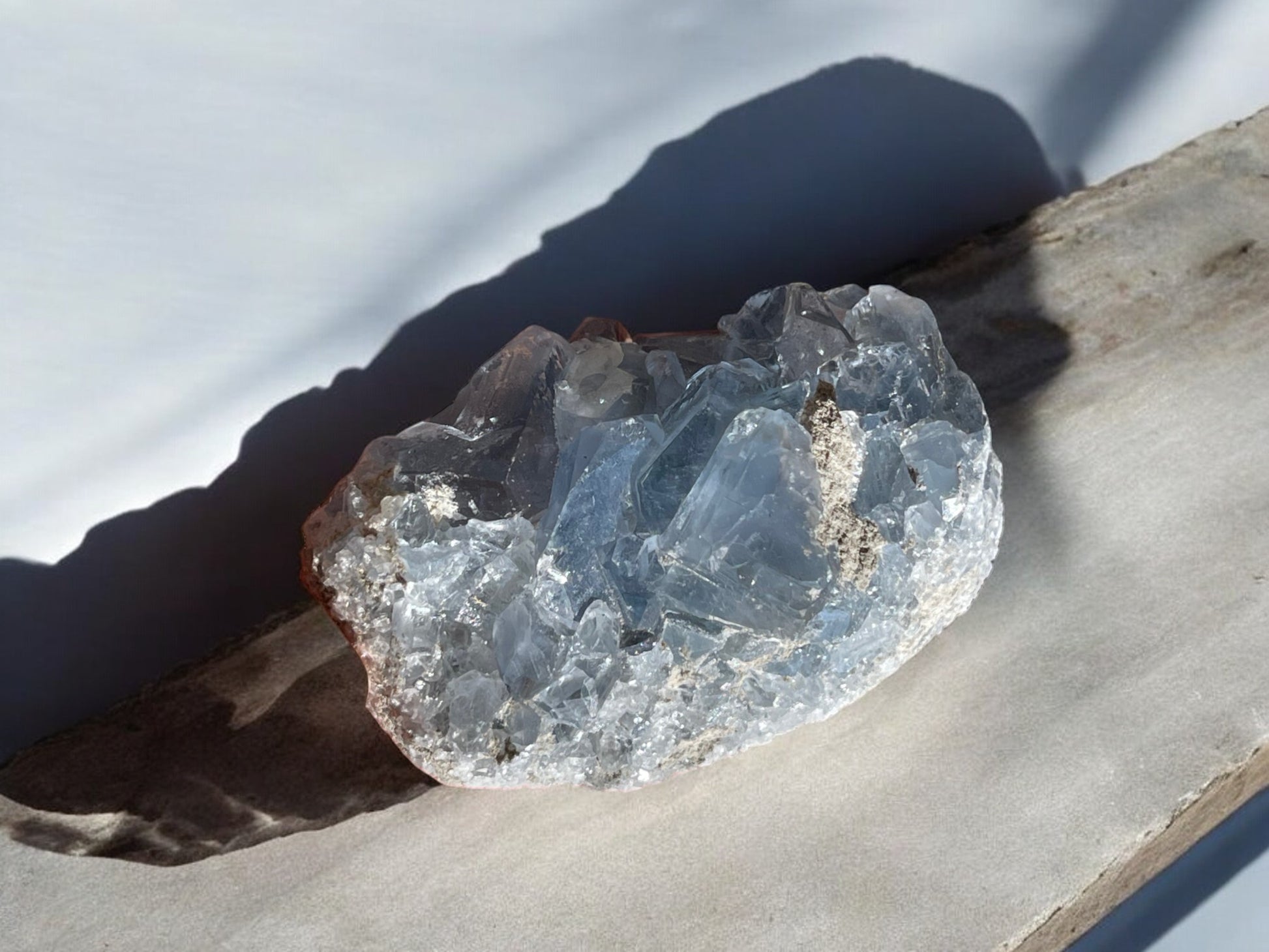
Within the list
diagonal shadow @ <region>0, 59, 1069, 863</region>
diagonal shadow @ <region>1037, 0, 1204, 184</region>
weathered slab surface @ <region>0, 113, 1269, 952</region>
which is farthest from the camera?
diagonal shadow @ <region>1037, 0, 1204, 184</region>

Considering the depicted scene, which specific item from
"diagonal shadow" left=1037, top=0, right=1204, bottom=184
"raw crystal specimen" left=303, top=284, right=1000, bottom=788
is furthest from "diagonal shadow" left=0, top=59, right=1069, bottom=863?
"raw crystal specimen" left=303, top=284, right=1000, bottom=788

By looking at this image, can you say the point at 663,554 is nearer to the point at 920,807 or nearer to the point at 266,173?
the point at 920,807

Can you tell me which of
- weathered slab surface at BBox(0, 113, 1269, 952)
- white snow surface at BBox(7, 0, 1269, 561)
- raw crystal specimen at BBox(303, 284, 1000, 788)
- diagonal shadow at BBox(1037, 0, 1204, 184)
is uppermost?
white snow surface at BBox(7, 0, 1269, 561)

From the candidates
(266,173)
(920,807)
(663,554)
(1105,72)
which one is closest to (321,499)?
(266,173)

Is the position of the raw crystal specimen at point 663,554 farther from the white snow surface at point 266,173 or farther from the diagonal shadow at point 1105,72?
the diagonal shadow at point 1105,72

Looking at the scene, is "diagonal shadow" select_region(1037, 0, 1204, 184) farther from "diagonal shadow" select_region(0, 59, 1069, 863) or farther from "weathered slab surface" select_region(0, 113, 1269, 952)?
"weathered slab surface" select_region(0, 113, 1269, 952)

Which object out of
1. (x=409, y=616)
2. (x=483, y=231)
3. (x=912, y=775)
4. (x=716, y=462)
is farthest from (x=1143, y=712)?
(x=483, y=231)
